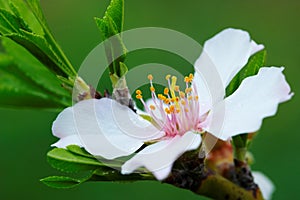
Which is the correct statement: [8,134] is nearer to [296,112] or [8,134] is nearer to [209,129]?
[296,112]

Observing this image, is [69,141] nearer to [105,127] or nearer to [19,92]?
[105,127]

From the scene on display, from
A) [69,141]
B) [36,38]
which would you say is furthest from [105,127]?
[36,38]

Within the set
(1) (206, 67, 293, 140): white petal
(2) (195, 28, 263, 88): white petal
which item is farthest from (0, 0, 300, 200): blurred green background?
(1) (206, 67, 293, 140): white petal

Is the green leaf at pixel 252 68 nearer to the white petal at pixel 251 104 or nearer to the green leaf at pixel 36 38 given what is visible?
the white petal at pixel 251 104

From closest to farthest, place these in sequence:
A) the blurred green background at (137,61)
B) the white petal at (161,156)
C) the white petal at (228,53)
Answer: the white petal at (161,156)
the white petal at (228,53)
the blurred green background at (137,61)

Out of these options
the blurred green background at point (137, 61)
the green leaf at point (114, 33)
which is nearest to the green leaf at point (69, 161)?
the green leaf at point (114, 33)

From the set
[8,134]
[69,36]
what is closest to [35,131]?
[8,134]

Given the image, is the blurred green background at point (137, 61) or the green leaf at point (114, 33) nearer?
the green leaf at point (114, 33)

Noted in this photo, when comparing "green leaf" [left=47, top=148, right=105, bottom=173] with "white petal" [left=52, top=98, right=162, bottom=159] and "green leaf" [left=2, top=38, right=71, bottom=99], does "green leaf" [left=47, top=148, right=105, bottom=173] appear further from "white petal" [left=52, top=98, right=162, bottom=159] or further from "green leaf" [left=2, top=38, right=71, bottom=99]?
"green leaf" [left=2, top=38, right=71, bottom=99]
